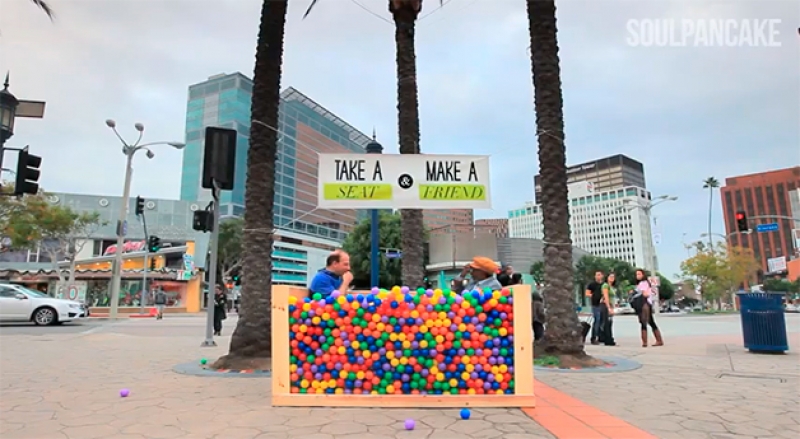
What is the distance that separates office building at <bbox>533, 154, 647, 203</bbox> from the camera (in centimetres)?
10638

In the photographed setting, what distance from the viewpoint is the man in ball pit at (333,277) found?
191 inches

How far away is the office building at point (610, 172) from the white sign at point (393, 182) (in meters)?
104

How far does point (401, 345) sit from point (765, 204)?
130539mm

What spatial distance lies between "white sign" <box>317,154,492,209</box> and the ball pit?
2284 mm

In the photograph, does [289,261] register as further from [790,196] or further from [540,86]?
[790,196]

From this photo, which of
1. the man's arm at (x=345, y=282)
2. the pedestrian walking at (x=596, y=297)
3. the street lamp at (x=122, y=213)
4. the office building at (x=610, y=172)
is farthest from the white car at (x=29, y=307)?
the office building at (x=610, y=172)

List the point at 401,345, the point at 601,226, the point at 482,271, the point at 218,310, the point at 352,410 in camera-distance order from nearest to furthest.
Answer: the point at 352,410
the point at 401,345
the point at 482,271
the point at 218,310
the point at 601,226

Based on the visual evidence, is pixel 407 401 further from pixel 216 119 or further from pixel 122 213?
pixel 216 119

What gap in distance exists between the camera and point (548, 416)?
424cm

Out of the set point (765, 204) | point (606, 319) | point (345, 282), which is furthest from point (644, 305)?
point (765, 204)

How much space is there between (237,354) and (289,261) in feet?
253

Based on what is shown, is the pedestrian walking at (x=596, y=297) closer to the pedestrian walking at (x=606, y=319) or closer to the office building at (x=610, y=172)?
the pedestrian walking at (x=606, y=319)

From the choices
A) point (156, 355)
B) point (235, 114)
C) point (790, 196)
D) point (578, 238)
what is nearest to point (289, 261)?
point (235, 114)

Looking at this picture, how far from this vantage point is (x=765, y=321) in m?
8.90
